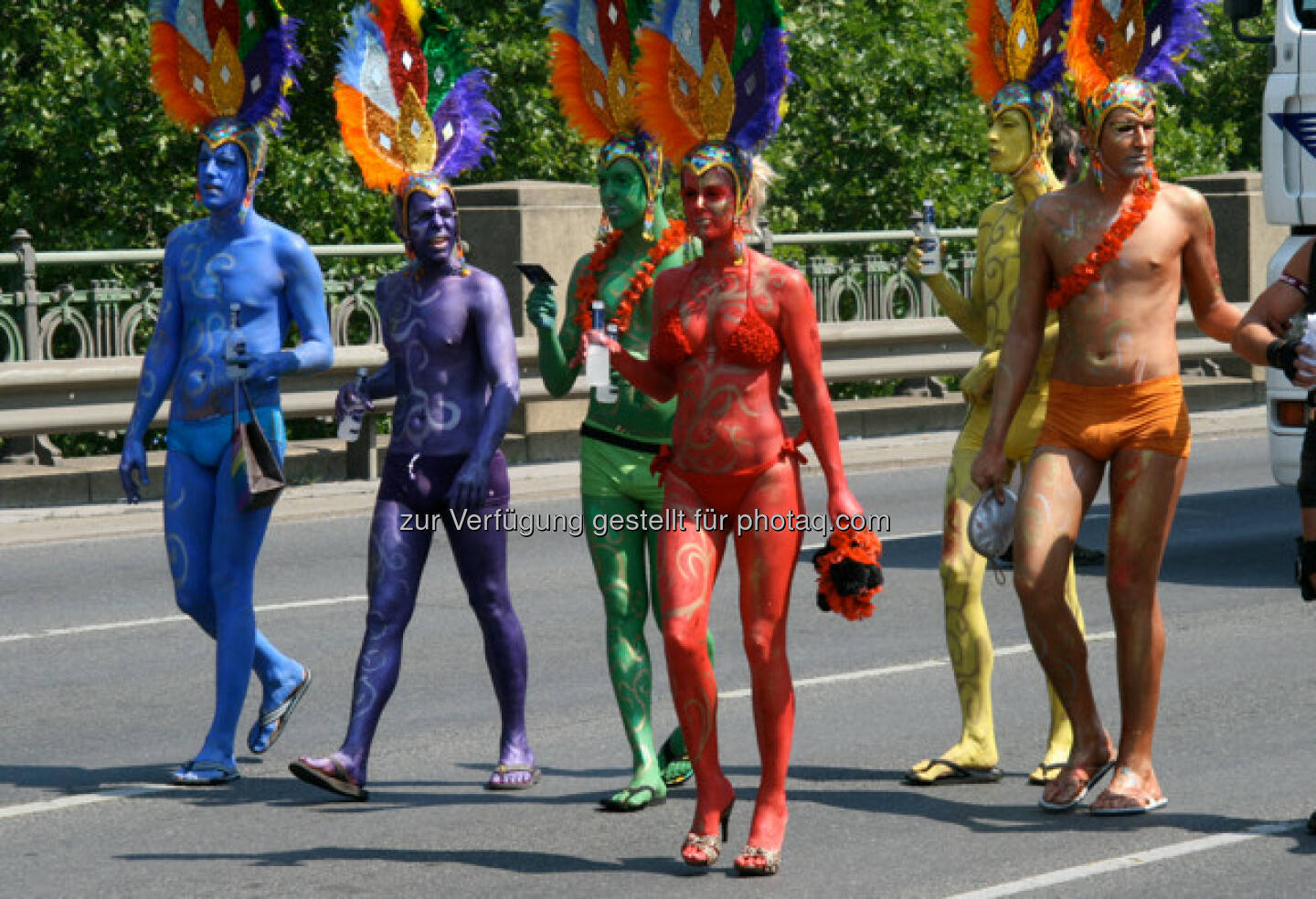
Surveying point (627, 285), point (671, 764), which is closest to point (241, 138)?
point (627, 285)

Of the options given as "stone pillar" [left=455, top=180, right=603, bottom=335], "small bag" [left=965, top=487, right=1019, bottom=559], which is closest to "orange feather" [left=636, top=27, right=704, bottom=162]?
"small bag" [left=965, top=487, right=1019, bottom=559]

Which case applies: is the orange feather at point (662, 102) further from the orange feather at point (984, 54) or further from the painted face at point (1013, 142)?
the orange feather at point (984, 54)

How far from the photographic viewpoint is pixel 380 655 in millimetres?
7637

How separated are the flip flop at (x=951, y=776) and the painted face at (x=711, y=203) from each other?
208 centimetres

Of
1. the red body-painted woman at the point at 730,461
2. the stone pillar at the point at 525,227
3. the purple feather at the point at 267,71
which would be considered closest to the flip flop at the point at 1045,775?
the red body-painted woman at the point at 730,461

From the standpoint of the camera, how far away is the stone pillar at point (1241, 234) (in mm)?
21969

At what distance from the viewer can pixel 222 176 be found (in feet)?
26.9

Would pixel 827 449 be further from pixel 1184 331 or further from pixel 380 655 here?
pixel 1184 331

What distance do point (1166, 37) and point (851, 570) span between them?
231 cm

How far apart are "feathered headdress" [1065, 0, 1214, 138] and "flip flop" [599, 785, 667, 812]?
271 cm

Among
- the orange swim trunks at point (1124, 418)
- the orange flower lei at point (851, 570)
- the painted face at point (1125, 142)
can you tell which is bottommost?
the orange flower lei at point (851, 570)

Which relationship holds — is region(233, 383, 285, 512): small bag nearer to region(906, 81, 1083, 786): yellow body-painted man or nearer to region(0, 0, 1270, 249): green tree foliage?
region(906, 81, 1083, 786): yellow body-painted man

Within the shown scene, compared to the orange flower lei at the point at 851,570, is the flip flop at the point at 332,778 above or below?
below

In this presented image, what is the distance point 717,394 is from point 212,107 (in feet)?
8.99
